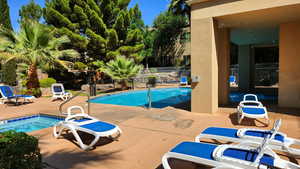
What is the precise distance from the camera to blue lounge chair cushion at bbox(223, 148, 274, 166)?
2579 mm

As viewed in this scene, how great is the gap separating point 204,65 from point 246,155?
439 centimetres

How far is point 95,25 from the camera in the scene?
1833 centimetres

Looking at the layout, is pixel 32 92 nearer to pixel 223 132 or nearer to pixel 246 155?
pixel 223 132

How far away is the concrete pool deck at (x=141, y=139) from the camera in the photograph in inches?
135

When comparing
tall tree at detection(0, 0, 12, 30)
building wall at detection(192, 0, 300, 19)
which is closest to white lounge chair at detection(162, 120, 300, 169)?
building wall at detection(192, 0, 300, 19)

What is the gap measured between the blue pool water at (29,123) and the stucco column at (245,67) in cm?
1093

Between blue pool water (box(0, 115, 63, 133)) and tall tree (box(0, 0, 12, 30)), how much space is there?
1194cm

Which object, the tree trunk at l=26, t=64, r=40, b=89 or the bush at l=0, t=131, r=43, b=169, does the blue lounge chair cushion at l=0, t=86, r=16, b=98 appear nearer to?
the tree trunk at l=26, t=64, r=40, b=89

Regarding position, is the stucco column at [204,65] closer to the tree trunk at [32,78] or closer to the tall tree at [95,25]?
the tree trunk at [32,78]

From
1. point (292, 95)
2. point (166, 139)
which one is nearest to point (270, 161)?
point (166, 139)

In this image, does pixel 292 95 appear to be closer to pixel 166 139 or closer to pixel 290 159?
pixel 290 159

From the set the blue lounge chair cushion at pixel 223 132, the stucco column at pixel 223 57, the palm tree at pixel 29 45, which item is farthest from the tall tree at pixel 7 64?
the blue lounge chair cushion at pixel 223 132

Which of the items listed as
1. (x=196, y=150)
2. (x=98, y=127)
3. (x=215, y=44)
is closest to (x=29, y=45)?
(x=98, y=127)

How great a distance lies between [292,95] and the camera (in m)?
7.07
